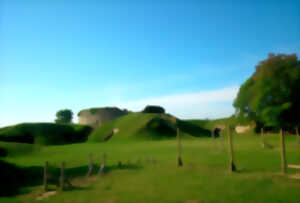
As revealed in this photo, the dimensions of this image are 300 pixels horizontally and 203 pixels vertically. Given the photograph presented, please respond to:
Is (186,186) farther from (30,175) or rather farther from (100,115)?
(100,115)

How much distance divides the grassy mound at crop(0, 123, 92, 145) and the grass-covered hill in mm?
5758

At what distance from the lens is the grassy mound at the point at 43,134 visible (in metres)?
51.8

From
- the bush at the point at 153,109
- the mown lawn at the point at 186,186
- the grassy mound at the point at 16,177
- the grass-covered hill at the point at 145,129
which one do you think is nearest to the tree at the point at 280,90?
the mown lawn at the point at 186,186

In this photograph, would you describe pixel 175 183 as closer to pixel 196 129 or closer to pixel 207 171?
pixel 207 171

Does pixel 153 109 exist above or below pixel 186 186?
above

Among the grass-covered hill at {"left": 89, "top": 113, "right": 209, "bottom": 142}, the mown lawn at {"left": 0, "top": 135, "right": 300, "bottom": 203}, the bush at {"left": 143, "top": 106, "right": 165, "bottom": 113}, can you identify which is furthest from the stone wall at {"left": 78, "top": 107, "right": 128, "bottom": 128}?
the mown lawn at {"left": 0, "top": 135, "right": 300, "bottom": 203}

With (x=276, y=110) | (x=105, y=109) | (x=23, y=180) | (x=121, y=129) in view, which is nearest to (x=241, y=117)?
(x=276, y=110)

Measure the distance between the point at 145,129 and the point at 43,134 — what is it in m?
26.2

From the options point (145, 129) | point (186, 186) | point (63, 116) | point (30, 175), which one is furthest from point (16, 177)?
point (63, 116)

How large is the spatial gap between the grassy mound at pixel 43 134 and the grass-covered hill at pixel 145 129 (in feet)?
18.9

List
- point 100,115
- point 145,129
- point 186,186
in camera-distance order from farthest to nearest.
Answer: point 100,115 → point 145,129 → point 186,186

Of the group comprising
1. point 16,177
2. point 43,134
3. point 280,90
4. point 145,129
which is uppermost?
point 280,90

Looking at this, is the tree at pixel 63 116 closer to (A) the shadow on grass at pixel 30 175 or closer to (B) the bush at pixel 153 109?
(B) the bush at pixel 153 109

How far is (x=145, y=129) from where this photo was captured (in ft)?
180
